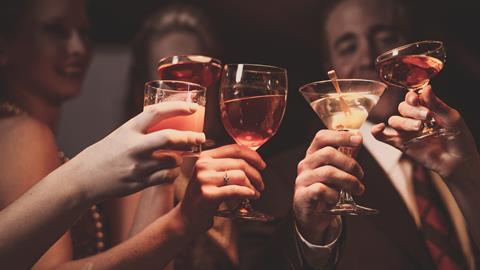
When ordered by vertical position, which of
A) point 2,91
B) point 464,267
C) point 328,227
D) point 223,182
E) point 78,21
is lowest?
point 464,267

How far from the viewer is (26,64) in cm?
182

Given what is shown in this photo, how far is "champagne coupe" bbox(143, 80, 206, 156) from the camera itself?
1329 millimetres

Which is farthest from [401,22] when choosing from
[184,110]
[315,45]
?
[184,110]

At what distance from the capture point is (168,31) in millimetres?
2637

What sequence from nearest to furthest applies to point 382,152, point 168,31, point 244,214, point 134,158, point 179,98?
point 134,158 < point 179,98 < point 244,214 < point 382,152 < point 168,31

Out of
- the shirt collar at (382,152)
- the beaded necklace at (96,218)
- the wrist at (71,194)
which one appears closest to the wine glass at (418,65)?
the shirt collar at (382,152)

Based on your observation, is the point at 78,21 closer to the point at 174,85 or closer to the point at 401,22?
the point at 174,85

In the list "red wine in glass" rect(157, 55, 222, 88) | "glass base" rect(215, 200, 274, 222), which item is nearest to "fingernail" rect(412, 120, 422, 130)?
"glass base" rect(215, 200, 274, 222)

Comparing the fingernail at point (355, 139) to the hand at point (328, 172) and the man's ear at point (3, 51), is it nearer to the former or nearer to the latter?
the hand at point (328, 172)

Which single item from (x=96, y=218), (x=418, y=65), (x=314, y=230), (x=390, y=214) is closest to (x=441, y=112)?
(x=418, y=65)

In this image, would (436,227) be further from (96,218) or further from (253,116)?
(96,218)

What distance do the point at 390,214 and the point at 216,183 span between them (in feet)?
3.13

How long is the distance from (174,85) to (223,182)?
304mm

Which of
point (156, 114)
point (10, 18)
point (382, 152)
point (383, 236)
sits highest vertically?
point (10, 18)
